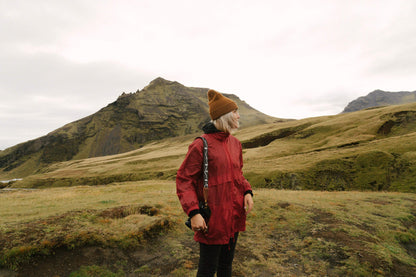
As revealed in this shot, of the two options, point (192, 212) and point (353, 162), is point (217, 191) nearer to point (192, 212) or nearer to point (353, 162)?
point (192, 212)

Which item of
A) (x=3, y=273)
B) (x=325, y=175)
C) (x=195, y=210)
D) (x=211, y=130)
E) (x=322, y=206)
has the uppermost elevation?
(x=211, y=130)

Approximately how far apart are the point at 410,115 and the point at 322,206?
59450 millimetres

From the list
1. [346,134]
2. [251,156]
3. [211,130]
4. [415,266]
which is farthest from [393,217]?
[346,134]

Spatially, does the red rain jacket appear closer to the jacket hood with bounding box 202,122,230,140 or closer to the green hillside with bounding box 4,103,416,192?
the jacket hood with bounding box 202,122,230,140

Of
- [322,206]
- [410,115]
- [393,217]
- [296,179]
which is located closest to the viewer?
[393,217]

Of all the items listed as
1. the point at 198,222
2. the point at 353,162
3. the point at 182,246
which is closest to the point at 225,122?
the point at 198,222

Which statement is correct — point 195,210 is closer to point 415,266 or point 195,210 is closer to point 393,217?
point 415,266

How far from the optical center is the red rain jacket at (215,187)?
12.3 ft

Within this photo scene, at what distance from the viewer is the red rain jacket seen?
12.3ft

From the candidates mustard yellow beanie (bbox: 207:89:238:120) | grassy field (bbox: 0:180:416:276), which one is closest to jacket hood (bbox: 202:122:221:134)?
mustard yellow beanie (bbox: 207:89:238:120)

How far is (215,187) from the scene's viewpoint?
392cm

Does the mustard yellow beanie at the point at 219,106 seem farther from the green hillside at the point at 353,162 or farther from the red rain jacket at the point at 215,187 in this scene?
the green hillside at the point at 353,162

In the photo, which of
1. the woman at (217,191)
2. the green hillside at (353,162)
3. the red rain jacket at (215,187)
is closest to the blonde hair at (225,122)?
the woman at (217,191)

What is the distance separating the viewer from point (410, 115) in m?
53.3
